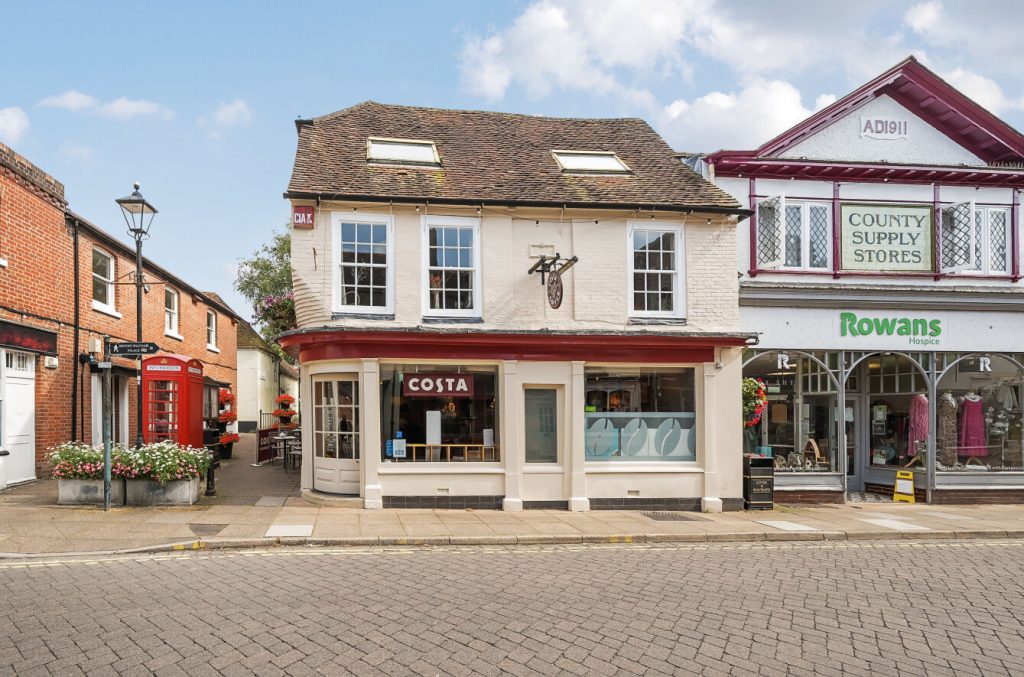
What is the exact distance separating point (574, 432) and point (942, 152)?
1130cm

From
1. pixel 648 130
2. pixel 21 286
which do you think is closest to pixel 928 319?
pixel 648 130

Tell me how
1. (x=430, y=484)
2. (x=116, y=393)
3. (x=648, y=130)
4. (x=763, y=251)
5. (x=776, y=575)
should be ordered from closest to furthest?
(x=776, y=575), (x=430, y=484), (x=763, y=251), (x=648, y=130), (x=116, y=393)

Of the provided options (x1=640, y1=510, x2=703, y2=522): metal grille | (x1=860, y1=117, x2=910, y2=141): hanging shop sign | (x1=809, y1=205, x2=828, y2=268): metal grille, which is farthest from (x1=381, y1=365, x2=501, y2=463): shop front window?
(x1=860, y1=117, x2=910, y2=141): hanging shop sign

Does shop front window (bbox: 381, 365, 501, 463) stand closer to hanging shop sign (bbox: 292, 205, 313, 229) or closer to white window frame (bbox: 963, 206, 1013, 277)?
hanging shop sign (bbox: 292, 205, 313, 229)

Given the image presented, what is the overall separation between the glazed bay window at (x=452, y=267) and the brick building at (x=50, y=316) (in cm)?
699

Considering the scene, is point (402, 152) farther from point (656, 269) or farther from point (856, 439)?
point (856, 439)

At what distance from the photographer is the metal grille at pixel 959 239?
54.0 ft

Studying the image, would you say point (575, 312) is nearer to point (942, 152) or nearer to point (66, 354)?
point (942, 152)

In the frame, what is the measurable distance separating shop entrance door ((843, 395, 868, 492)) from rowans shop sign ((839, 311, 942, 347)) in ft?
6.85

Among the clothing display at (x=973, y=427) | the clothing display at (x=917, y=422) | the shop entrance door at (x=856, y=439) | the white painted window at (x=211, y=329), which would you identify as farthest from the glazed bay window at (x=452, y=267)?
the white painted window at (x=211, y=329)

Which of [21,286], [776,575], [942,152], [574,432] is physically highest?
[942,152]

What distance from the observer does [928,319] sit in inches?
635

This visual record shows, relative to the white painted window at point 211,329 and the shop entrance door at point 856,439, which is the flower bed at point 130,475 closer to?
the shop entrance door at point 856,439

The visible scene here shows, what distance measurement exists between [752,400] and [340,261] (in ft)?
28.9
